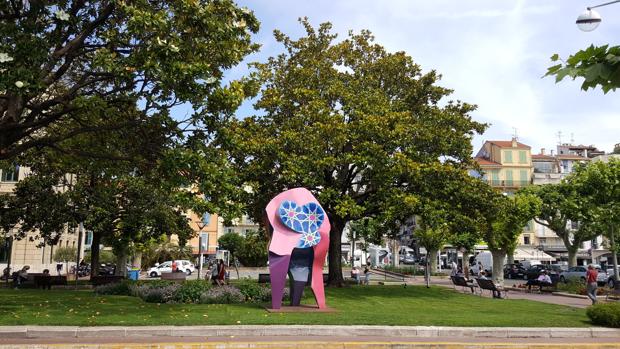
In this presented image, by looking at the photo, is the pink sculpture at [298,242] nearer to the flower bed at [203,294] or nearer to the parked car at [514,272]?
the flower bed at [203,294]

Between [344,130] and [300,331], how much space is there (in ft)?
36.4

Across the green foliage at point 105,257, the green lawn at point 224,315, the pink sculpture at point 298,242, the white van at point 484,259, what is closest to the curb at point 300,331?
→ the green lawn at point 224,315

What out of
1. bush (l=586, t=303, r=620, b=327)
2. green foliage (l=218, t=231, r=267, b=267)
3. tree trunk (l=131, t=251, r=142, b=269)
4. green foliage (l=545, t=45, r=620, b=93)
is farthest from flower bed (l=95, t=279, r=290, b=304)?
tree trunk (l=131, t=251, r=142, b=269)

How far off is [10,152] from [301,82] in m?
12.5

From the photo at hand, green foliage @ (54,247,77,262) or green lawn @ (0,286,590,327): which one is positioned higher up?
green foliage @ (54,247,77,262)

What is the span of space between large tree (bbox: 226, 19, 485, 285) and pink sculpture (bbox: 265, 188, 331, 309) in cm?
436

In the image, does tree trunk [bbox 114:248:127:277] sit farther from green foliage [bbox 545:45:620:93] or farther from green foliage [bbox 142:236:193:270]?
green foliage [bbox 545:45:620:93]

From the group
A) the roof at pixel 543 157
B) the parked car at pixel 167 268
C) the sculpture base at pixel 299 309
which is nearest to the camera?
the sculpture base at pixel 299 309

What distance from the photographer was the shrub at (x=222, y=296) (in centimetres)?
1669

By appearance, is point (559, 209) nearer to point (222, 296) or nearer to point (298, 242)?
point (298, 242)

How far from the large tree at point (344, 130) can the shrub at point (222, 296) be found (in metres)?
4.85

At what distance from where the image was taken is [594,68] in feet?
16.5

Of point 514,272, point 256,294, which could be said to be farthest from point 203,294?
point 514,272

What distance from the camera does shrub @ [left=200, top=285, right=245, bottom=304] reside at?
16688mm
